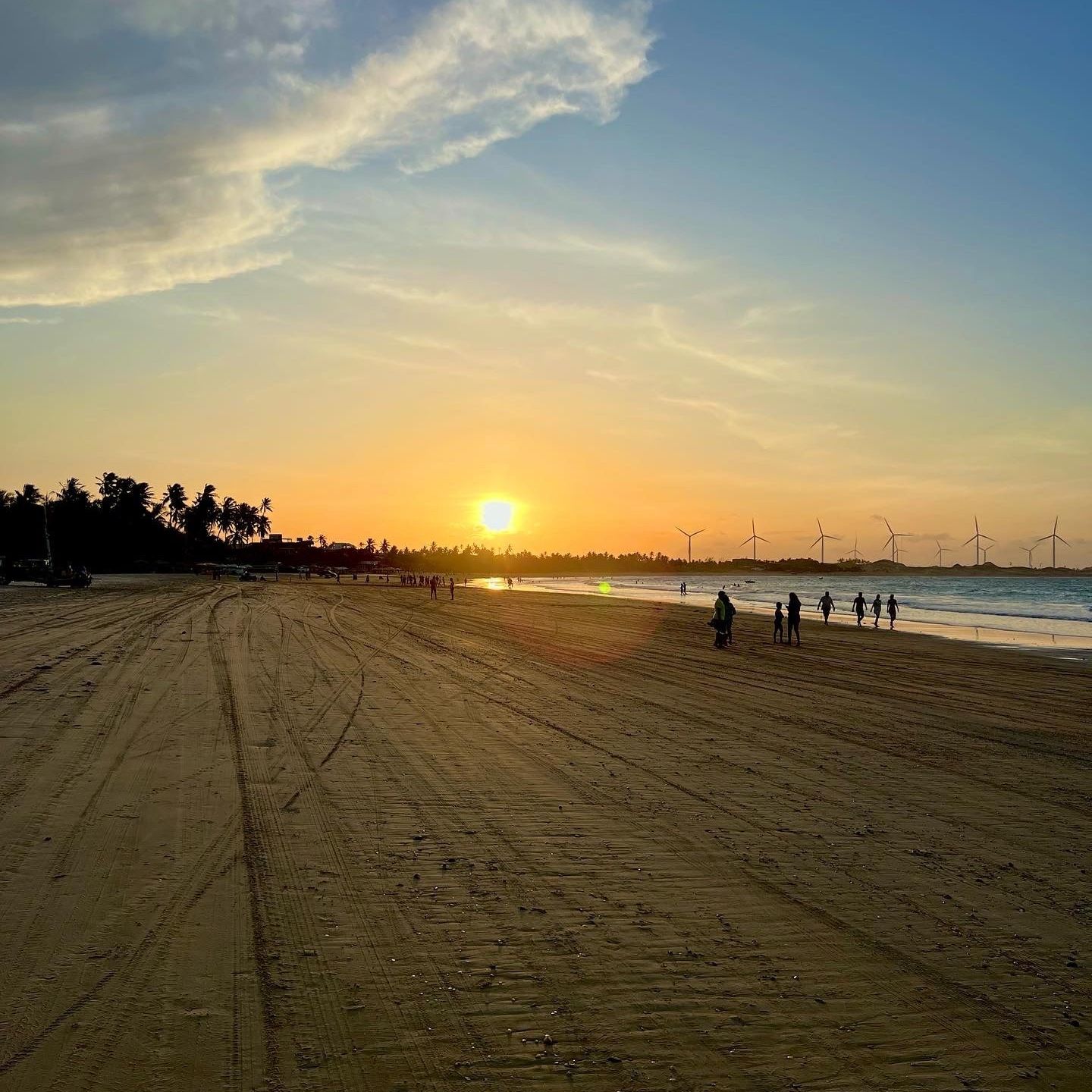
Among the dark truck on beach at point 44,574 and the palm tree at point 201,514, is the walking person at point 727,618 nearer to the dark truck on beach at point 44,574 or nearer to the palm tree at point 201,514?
the dark truck on beach at point 44,574

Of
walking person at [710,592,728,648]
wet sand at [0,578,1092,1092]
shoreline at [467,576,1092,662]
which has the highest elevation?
walking person at [710,592,728,648]

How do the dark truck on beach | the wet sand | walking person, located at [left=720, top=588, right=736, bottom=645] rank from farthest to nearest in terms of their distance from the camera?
the dark truck on beach → walking person, located at [left=720, top=588, right=736, bottom=645] → the wet sand

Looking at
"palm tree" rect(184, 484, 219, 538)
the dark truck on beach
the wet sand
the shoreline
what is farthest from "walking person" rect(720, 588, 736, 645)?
"palm tree" rect(184, 484, 219, 538)

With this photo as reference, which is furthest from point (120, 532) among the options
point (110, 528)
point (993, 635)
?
point (993, 635)

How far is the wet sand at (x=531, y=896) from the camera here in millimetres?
4680

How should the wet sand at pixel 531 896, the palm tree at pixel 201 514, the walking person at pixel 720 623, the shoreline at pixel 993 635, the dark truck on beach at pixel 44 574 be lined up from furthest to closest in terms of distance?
the palm tree at pixel 201 514
the dark truck on beach at pixel 44 574
the shoreline at pixel 993 635
the walking person at pixel 720 623
the wet sand at pixel 531 896

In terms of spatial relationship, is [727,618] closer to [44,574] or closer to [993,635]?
[993,635]

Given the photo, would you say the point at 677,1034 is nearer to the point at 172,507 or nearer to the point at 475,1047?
the point at 475,1047

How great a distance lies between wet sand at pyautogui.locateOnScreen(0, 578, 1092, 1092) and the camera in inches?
184

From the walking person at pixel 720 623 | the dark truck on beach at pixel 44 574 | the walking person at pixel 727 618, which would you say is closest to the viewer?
the walking person at pixel 720 623

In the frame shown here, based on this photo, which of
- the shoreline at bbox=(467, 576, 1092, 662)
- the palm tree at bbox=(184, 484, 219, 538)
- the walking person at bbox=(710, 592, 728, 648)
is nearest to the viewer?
the walking person at bbox=(710, 592, 728, 648)

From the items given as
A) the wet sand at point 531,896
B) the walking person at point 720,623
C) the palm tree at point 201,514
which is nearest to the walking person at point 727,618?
the walking person at point 720,623

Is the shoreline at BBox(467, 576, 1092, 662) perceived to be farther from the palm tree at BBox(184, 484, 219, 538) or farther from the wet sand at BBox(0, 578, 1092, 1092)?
the palm tree at BBox(184, 484, 219, 538)

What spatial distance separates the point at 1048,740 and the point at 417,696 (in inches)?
423
